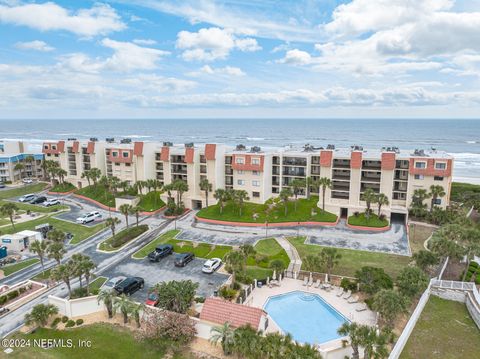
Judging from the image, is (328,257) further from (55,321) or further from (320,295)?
(55,321)

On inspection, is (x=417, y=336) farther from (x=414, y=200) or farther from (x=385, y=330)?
(x=414, y=200)

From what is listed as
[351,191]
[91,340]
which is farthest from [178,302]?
[351,191]

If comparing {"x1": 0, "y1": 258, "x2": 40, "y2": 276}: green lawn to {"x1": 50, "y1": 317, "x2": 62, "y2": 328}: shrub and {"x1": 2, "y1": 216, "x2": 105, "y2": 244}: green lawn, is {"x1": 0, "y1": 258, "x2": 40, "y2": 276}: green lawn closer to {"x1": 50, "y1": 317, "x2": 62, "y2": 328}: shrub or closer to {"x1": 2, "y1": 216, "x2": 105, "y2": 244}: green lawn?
{"x1": 2, "y1": 216, "x2": 105, "y2": 244}: green lawn

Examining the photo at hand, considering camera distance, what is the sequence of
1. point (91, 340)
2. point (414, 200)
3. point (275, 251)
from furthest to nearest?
point (414, 200), point (275, 251), point (91, 340)

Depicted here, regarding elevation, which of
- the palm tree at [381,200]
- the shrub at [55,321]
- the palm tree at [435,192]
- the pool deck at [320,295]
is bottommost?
the shrub at [55,321]

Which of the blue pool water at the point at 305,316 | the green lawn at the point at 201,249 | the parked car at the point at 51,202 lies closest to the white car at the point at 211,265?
the green lawn at the point at 201,249

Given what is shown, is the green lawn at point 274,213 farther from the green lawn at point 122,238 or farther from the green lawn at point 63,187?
the green lawn at point 63,187
